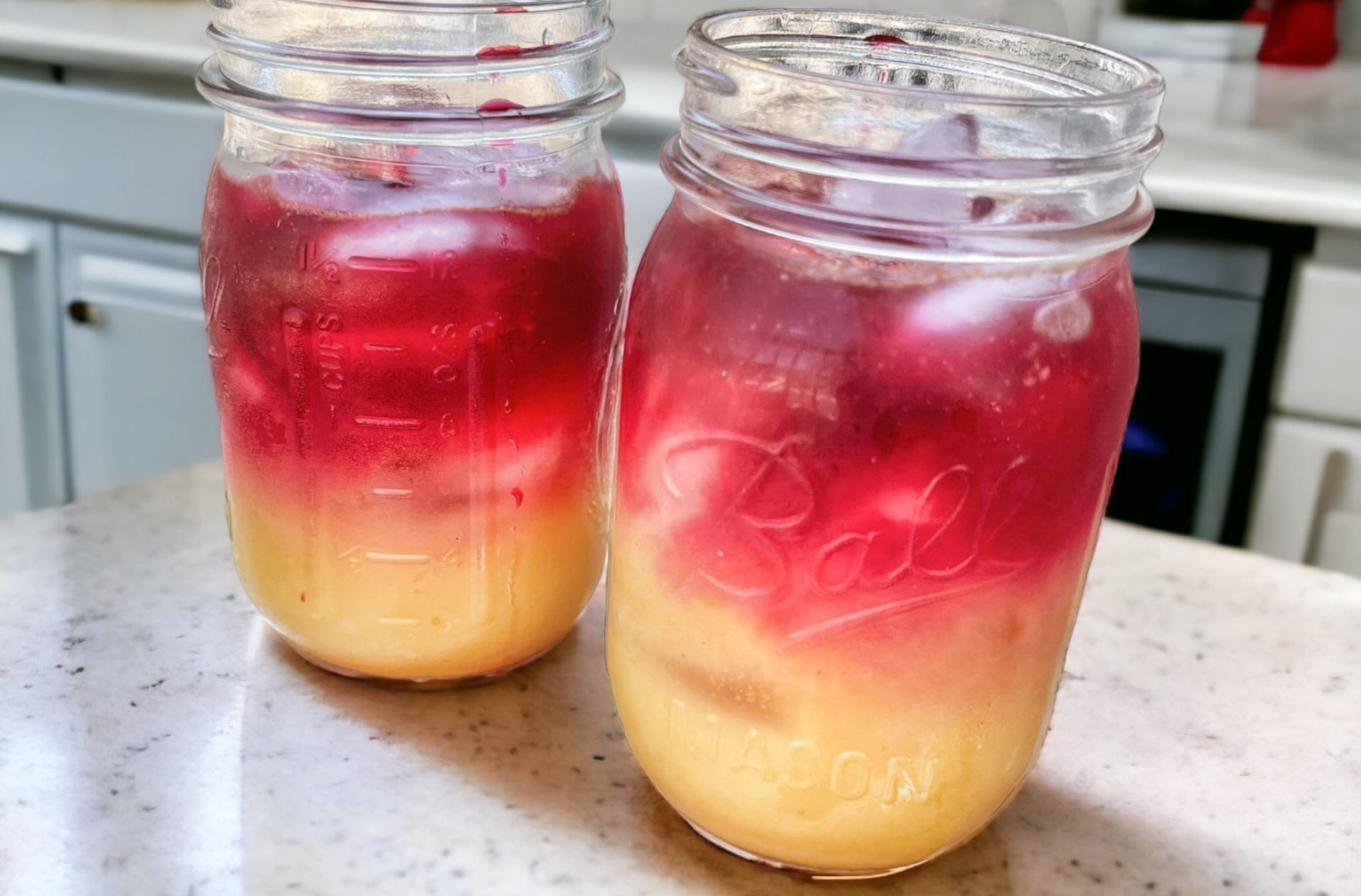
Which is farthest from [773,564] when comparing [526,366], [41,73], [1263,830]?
[41,73]

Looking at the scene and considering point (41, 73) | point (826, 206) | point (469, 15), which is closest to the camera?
point (826, 206)

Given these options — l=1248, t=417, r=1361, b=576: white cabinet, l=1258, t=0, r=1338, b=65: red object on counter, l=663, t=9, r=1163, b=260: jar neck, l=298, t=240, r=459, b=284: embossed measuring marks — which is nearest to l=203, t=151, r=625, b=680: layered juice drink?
l=298, t=240, r=459, b=284: embossed measuring marks

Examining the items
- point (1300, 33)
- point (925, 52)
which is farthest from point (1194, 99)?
point (925, 52)

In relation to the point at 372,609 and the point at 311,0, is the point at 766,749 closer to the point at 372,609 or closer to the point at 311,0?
the point at 372,609

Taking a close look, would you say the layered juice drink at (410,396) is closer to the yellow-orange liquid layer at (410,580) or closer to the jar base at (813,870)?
the yellow-orange liquid layer at (410,580)

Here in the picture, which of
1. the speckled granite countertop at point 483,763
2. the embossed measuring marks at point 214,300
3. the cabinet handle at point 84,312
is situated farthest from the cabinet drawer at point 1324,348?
the cabinet handle at point 84,312

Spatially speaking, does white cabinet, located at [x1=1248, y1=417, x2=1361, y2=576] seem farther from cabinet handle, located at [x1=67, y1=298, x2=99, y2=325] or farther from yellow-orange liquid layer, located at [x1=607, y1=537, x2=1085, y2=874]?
cabinet handle, located at [x1=67, y1=298, x2=99, y2=325]

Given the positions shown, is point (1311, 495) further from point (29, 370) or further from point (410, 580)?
point (29, 370)
